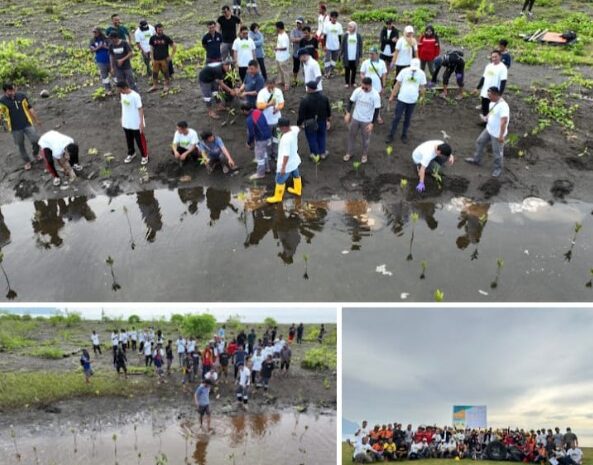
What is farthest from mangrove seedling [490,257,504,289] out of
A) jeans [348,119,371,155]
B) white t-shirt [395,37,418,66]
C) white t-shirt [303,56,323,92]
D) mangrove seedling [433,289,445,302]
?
white t-shirt [395,37,418,66]

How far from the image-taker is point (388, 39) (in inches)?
458

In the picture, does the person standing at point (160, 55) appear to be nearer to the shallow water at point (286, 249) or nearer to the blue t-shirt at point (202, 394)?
the shallow water at point (286, 249)

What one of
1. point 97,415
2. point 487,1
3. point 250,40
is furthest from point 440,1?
point 97,415

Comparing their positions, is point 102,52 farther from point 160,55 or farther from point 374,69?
point 374,69

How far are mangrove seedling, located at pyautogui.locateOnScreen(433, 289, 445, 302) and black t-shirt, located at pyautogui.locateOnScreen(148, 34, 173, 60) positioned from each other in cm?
894

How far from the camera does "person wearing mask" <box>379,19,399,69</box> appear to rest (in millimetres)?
11578

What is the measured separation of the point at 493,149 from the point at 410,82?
1.90 metres

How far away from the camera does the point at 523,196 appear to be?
8.59 meters

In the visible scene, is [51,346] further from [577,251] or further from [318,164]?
[577,251]

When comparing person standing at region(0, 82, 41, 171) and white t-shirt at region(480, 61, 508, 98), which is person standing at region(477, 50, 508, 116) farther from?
person standing at region(0, 82, 41, 171)

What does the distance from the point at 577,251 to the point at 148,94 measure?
9.98 meters

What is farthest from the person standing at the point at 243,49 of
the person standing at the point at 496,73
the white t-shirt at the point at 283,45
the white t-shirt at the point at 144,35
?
the person standing at the point at 496,73

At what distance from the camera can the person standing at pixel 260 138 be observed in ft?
28.5

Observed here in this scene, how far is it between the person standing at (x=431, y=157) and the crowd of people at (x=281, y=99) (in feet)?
0.06
